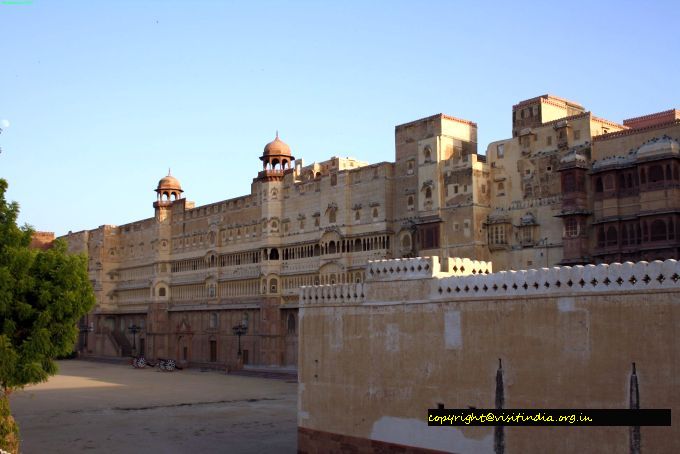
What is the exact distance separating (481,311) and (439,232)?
2054cm

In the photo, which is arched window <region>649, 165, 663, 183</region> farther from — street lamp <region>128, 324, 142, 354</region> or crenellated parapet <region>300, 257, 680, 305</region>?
street lamp <region>128, 324, 142, 354</region>

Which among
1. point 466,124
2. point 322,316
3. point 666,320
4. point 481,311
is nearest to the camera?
point 666,320

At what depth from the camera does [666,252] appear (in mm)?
28984

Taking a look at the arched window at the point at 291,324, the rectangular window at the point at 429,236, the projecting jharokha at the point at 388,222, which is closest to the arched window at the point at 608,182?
the projecting jharokha at the point at 388,222

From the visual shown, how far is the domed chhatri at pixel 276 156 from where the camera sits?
50.4 m

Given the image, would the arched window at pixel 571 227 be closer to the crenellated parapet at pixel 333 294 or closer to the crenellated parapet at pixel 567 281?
the crenellated parapet at pixel 333 294

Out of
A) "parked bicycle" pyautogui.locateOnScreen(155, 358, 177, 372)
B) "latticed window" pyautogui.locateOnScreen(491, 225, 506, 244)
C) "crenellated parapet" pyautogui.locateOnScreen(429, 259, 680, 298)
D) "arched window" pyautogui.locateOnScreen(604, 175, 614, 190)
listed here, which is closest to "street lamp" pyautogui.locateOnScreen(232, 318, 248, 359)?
"parked bicycle" pyautogui.locateOnScreen(155, 358, 177, 372)

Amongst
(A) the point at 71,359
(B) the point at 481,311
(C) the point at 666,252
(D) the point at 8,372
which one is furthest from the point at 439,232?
(A) the point at 71,359

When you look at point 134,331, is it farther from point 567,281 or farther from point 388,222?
point 567,281

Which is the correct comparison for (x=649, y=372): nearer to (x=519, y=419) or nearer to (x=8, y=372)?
(x=519, y=419)

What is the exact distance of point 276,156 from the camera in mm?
50469

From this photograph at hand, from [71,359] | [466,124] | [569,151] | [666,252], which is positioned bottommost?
[71,359]

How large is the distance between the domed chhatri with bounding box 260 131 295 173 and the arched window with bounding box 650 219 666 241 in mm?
26575

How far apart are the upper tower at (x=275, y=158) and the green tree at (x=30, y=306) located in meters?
30.9
